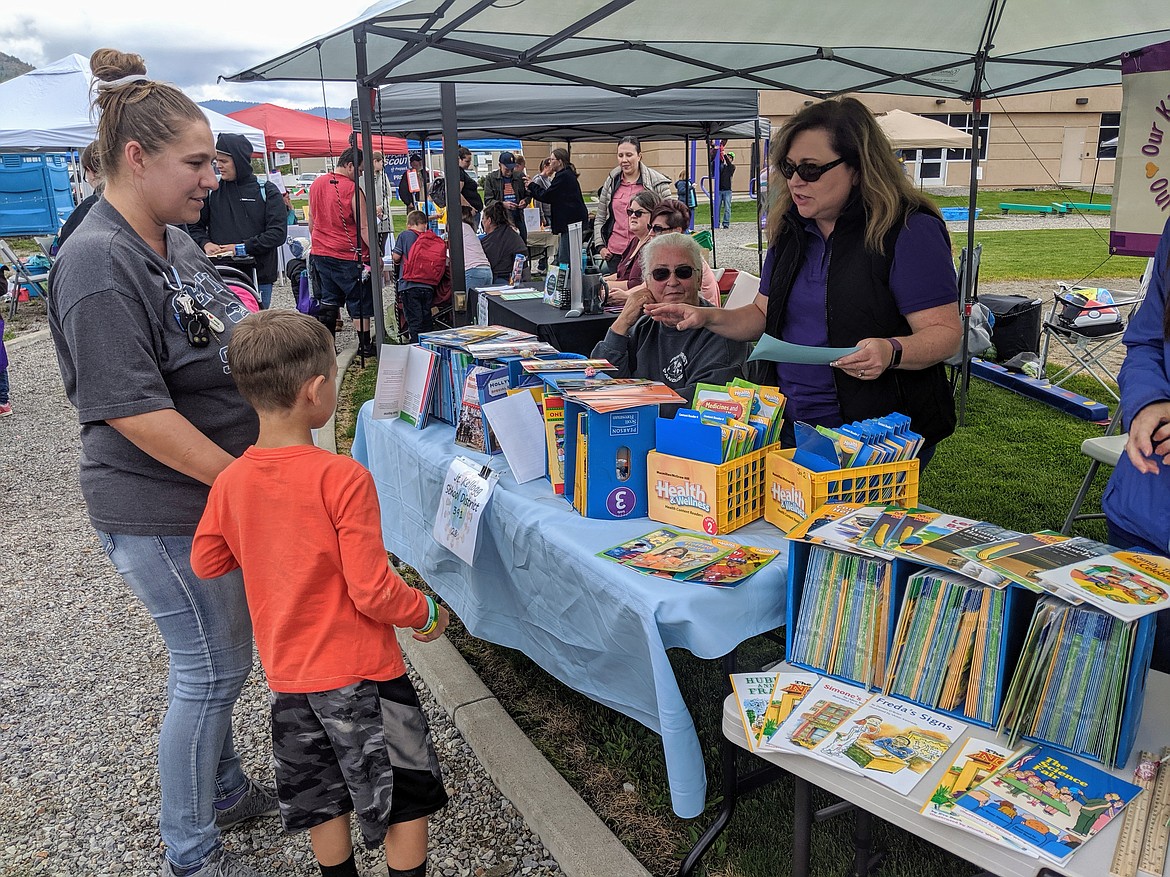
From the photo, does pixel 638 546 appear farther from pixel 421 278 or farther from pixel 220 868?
pixel 421 278

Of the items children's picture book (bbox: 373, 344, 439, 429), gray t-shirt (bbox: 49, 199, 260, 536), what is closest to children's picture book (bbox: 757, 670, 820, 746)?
gray t-shirt (bbox: 49, 199, 260, 536)

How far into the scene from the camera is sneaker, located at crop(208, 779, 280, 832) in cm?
237

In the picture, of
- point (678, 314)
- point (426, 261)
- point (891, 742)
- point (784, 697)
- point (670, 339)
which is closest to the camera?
point (891, 742)

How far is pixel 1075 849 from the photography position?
1.22m

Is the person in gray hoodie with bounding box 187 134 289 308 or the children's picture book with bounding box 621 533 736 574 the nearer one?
the children's picture book with bounding box 621 533 736 574

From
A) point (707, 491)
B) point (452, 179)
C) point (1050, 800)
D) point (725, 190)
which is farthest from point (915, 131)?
point (1050, 800)

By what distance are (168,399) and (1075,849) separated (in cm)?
172

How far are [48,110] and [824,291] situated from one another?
12.6 meters

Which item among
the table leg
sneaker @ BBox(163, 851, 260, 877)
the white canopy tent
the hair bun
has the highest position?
the white canopy tent

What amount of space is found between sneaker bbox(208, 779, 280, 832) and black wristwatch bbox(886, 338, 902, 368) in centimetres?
209

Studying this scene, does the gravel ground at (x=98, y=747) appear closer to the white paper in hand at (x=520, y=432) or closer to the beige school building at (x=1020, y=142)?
the white paper in hand at (x=520, y=432)

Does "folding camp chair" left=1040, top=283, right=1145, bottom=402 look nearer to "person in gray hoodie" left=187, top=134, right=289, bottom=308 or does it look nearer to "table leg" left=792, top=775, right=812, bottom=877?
"table leg" left=792, top=775, right=812, bottom=877

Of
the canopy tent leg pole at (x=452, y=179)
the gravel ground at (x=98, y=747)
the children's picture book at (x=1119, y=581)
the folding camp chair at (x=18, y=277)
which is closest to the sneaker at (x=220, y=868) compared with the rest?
the gravel ground at (x=98, y=747)

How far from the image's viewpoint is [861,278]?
241cm
